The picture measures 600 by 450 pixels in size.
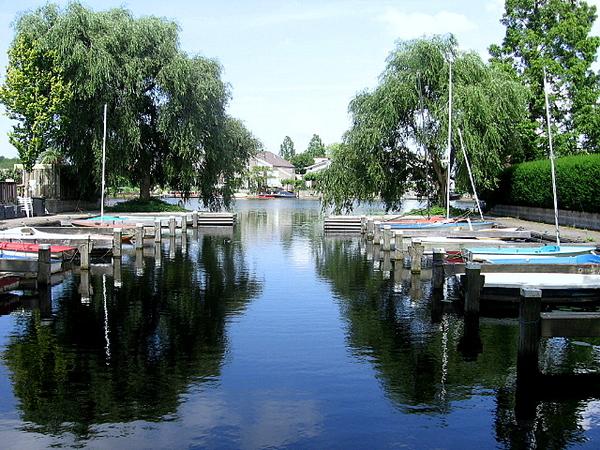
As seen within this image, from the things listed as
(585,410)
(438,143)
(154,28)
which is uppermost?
(154,28)

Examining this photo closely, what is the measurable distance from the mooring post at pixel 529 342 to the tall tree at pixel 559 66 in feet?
115

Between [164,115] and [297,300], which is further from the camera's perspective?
[164,115]

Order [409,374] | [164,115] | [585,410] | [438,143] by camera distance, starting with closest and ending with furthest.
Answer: [585,410], [409,374], [438,143], [164,115]

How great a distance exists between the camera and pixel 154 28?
4000 cm

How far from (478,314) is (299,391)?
19.9 ft

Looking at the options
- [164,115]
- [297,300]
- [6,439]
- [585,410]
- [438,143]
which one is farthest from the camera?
[164,115]

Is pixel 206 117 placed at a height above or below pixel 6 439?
above

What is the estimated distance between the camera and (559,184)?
33000mm

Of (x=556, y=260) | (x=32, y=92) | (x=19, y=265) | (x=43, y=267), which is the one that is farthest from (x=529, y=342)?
(x=32, y=92)

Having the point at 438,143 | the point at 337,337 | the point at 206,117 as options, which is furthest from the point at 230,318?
the point at 206,117

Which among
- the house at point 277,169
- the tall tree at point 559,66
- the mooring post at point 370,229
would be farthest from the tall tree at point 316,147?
the mooring post at point 370,229

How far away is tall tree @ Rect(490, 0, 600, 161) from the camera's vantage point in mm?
41938

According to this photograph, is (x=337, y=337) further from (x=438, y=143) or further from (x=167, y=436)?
(x=438, y=143)

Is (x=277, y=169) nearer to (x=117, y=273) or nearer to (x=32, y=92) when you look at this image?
(x=32, y=92)
